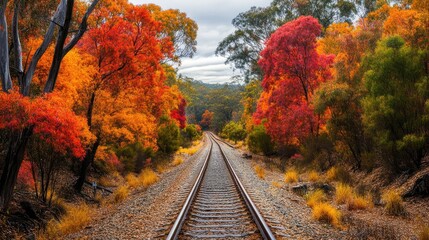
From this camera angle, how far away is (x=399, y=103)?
1177 cm

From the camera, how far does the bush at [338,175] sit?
14.2m

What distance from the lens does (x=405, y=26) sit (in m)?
13.9

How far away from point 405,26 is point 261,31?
2323cm

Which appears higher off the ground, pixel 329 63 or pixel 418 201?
pixel 329 63

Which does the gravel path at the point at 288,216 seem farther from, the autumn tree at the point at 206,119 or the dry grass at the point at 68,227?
the autumn tree at the point at 206,119

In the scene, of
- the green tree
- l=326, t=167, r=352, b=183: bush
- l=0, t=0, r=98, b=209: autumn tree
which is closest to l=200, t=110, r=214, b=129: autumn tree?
l=326, t=167, r=352, b=183: bush

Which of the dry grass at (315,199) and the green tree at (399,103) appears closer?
the dry grass at (315,199)

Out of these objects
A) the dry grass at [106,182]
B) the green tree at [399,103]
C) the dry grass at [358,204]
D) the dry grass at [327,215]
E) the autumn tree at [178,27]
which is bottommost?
the dry grass at [106,182]

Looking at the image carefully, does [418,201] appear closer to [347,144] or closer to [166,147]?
[347,144]

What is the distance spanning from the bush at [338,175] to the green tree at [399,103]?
7.00ft

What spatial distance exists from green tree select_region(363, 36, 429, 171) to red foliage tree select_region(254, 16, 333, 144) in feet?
20.7

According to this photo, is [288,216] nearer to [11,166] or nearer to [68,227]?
[68,227]

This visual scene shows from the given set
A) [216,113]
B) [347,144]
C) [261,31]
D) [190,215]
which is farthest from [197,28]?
[216,113]

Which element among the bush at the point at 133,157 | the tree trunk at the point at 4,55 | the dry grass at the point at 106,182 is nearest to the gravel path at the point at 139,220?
the tree trunk at the point at 4,55
